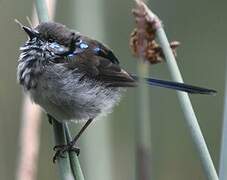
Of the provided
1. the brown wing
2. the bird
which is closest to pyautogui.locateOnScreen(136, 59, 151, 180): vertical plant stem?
the bird

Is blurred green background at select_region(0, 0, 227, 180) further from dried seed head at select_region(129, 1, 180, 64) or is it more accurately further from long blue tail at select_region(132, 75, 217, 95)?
dried seed head at select_region(129, 1, 180, 64)

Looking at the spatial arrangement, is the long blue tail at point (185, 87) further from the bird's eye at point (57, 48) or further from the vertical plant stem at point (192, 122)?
the bird's eye at point (57, 48)

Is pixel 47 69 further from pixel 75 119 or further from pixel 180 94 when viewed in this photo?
pixel 180 94

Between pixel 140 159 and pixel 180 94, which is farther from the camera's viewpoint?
pixel 180 94

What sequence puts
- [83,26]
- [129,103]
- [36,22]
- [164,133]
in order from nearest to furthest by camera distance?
[83,26] → [36,22] → [164,133] → [129,103]

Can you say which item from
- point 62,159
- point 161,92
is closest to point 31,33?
point 62,159

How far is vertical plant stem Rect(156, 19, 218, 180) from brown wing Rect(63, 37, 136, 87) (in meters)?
0.99

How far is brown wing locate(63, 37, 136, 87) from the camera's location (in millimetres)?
2627

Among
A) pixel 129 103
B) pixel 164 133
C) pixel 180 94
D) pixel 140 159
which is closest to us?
pixel 140 159

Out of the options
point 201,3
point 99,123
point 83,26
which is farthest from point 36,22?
point 201,3

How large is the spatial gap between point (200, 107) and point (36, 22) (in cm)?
166

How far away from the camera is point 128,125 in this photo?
11.4 feet

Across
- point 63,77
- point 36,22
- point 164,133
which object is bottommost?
point 164,133

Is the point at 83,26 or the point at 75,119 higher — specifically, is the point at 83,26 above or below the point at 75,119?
above
